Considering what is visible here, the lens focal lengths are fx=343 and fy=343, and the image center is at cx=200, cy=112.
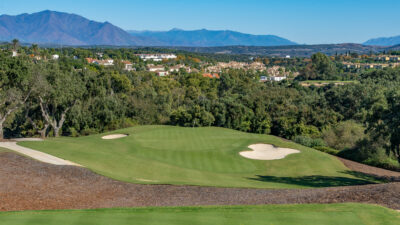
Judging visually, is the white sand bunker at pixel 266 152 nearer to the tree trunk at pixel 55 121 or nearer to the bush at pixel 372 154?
the bush at pixel 372 154

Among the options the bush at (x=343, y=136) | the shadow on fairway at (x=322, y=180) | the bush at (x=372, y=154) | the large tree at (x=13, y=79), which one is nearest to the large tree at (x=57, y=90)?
the large tree at (x=13, y=79)

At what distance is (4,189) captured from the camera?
1326 centimetres

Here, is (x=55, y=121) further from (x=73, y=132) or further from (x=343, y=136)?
(x=343, y=136)

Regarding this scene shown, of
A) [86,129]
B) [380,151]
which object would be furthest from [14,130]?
[380,151]

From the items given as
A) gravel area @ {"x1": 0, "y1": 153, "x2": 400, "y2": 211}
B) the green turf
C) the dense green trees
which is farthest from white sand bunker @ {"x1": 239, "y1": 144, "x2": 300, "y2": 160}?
gravel area @ {"x1": 0, "y1": 153, "x2": 400, "y2": 211}

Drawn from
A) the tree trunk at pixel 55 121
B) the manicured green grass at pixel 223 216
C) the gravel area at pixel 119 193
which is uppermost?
the manicured green grass at pixel 223 216

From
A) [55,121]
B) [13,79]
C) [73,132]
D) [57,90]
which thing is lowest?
[73,132]

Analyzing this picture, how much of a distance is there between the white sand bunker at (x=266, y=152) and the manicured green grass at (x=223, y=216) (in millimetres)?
15781

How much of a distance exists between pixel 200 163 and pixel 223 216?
1468cm

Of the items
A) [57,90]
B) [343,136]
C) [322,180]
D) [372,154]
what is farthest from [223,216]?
[57,90]

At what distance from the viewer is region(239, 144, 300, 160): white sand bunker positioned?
2656 cm

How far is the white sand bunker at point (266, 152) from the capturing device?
→ 2656cm

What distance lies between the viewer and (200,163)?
24.7m

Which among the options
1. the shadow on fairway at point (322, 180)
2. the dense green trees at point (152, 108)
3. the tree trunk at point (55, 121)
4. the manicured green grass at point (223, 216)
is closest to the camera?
the manicured green grass at point (223, 216)
